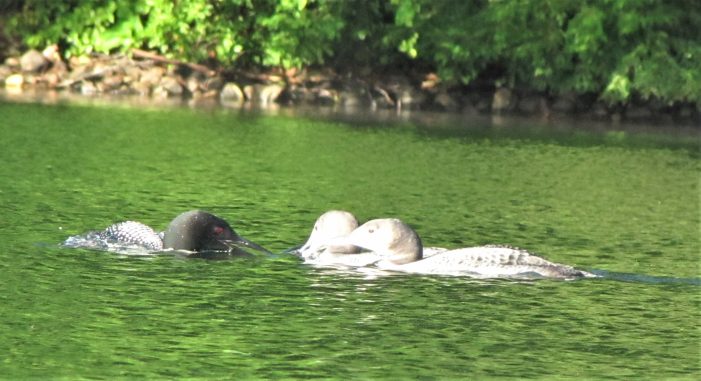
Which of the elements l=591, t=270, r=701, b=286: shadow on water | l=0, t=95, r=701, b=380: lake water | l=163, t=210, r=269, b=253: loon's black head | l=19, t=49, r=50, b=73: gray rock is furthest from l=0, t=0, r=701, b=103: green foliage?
l=163, t=210, r=269, b=253: loon's black head

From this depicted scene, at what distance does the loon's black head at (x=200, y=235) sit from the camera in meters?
12.8

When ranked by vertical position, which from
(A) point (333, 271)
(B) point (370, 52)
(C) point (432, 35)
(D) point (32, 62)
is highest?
(C) point (432, 35)

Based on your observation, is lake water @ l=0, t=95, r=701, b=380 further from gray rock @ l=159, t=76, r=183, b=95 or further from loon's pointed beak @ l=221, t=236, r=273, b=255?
gray rock @ l=159, t=76, r=183, b=95

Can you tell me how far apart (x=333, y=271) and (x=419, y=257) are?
0.72 m

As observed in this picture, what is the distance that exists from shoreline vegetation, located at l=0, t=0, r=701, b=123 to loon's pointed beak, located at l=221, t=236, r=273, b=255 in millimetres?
19805

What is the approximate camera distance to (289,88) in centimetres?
3478

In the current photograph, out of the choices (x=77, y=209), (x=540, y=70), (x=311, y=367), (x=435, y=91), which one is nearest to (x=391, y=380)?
(x=311, y=367)

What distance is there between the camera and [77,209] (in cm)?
1505

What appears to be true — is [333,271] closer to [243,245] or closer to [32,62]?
[243,245]

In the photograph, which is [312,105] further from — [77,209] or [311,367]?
[311,367]

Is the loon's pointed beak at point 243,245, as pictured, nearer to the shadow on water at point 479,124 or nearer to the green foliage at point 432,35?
the shadow on water at point 479,124

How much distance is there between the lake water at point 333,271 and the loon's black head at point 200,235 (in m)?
0.40

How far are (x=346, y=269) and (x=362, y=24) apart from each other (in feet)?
75.3

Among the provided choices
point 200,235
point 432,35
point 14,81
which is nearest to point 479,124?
point 432,35
